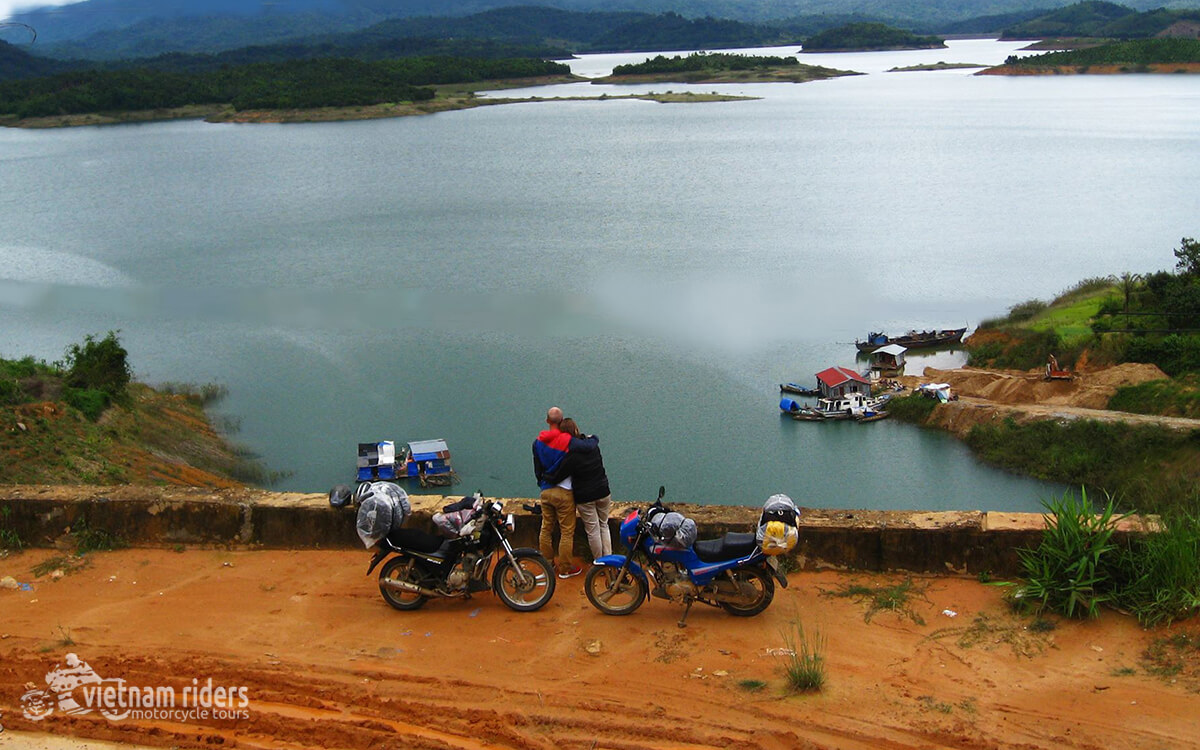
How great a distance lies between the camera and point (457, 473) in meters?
23.4

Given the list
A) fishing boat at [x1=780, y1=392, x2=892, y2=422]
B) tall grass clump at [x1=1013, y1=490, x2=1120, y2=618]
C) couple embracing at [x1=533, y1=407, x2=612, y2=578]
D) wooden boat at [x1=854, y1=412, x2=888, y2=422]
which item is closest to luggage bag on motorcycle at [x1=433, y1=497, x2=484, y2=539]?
couple embracing at [x1=533, y1=407, x2=612, y2=578]

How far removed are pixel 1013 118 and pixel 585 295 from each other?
66665 mm

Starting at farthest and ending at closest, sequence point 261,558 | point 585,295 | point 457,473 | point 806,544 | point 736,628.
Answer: point 585,295, point 457,473, point 261,558, point 806,544, point 736,628

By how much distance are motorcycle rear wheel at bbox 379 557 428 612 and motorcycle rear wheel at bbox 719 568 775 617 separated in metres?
1.92

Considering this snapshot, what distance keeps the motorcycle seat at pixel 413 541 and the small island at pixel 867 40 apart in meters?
190

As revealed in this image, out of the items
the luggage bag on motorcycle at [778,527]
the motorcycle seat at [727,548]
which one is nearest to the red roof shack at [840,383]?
the motorcycle seat at [727,548]

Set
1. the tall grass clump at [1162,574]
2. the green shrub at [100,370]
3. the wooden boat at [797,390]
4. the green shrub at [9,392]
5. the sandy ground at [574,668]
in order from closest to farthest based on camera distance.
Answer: the sandy ground at [574,668]
the tall grass clump at [1162,574]
the green shrub at [9,392]
the green shrub at [100,370]
the wooden boat at [797,390]

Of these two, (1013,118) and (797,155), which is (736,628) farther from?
(1013,118)

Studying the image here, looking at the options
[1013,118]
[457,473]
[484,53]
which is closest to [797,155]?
[1013,118]

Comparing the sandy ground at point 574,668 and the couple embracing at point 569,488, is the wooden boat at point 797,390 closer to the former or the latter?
the sandy ground at point 574,668

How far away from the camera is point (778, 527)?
6137 millimetres

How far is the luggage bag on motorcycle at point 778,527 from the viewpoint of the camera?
20.1ft

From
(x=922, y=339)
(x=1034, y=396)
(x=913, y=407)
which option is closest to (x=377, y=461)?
(x=913, y=407)

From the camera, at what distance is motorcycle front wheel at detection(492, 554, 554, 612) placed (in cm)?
656
